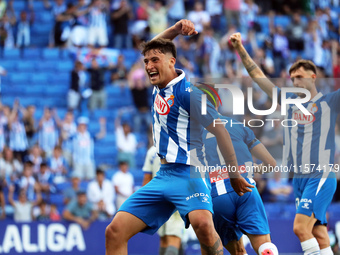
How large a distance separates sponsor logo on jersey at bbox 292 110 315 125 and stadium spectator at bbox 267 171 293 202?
255 inches

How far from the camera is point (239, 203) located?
Result: 21.7ft

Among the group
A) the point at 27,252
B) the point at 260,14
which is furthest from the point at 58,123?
the point at 260,14

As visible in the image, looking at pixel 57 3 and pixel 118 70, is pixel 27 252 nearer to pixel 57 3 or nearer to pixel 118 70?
pixel 118 70

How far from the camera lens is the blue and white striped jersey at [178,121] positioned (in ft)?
19.9

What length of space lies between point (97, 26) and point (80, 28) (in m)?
0.56

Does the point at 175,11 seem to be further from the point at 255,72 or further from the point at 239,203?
the point at 239,203

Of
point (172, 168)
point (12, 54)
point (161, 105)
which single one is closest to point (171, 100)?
point (161, 105)

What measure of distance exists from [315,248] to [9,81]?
1314 centimetres

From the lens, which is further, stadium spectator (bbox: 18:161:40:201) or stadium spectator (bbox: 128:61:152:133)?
stadium spectator (bbox: 128:61:152:133)

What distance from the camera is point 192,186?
6016 millimetres

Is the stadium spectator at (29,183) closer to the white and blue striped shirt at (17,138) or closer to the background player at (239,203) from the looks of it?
the white and blue striped shirt at (17,138)

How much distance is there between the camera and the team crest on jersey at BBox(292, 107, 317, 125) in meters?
7.82

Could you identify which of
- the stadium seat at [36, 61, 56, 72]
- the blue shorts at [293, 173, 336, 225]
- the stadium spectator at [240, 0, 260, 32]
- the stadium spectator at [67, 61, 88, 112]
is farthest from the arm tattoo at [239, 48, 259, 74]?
the stadium spectator at [240, 0, 260, 32]

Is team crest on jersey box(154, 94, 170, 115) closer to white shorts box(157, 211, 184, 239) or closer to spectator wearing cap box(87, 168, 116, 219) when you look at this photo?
white shorts box(157, 211, 184, 239)
